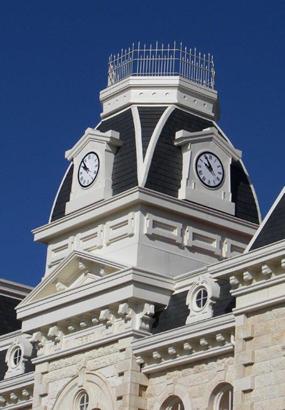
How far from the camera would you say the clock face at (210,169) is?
38.4 m

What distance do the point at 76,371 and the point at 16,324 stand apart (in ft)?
33.0

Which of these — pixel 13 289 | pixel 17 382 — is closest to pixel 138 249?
pixel 17 382

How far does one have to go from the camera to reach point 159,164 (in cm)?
3797

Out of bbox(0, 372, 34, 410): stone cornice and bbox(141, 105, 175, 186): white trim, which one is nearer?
bbox(141, 105, 175, 186): white trim

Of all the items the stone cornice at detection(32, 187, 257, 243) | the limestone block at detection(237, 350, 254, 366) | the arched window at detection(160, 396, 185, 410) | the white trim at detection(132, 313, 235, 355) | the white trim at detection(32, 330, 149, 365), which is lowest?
the limestone block at detection(237, 350, 254, 366)

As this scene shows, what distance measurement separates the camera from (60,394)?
120ft

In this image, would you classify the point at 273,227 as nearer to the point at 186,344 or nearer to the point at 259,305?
the point at 259,305

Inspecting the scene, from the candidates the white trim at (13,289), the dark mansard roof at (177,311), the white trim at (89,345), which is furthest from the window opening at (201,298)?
the white trim at (13,289)

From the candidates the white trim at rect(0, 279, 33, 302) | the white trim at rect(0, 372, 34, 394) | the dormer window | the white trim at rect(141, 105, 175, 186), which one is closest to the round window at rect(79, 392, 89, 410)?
the white trim at rect(0, 372, 34, 394)

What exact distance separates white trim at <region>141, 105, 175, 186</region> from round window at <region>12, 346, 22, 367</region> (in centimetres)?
664

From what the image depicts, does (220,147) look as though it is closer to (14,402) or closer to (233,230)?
(233,230)

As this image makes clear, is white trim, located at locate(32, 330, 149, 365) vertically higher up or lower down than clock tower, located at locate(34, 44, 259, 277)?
lower down

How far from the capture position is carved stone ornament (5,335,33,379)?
39.5m

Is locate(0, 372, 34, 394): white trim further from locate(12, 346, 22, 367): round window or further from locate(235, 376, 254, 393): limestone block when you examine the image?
locate(235, 376, 254, 393): limestone block
